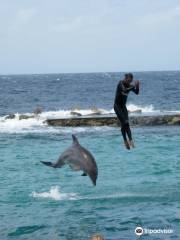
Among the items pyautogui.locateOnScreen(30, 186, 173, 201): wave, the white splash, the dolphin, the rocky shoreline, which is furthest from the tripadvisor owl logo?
the rocky shoreline

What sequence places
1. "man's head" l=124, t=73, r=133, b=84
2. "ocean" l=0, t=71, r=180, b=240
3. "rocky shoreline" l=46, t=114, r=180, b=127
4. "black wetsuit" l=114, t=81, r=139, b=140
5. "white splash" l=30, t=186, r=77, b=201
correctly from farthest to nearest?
"rocky shoreline" l=46, t=114, r=180, b=127 → "white splash" l=30, t=186, r=77, b=201 → "ocean" l=0, t=71, r=180, b=240 → "black wetsuit" l=114, t=81, r=139, b=140 → "man's head" l=124, t=73, r=133, b=84

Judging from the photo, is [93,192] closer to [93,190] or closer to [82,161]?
[93,190]

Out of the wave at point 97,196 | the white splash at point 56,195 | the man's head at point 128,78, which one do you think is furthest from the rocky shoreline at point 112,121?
the man's head at point 128,78

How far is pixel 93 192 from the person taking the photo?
75.4 feet

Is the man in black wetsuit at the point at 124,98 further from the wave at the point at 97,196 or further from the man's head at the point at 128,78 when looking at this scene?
the wave at the point at 97,196

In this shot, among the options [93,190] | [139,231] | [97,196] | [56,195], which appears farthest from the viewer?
[93,190]

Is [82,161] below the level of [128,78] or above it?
below

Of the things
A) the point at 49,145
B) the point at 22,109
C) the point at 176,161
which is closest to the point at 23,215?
the point at 176,161

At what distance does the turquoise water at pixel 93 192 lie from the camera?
18219 millimetres

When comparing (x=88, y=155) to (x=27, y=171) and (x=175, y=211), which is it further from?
(x=27, y=171)

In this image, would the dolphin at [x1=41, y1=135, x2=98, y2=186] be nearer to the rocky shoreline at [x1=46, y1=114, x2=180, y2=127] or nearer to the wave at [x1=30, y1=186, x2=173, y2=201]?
the wave at [x1=30, y1=186, x2=173, y2=201]

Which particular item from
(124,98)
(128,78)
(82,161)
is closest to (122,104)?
(124,98)

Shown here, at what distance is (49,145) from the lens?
116 ft

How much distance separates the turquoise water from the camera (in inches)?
717
